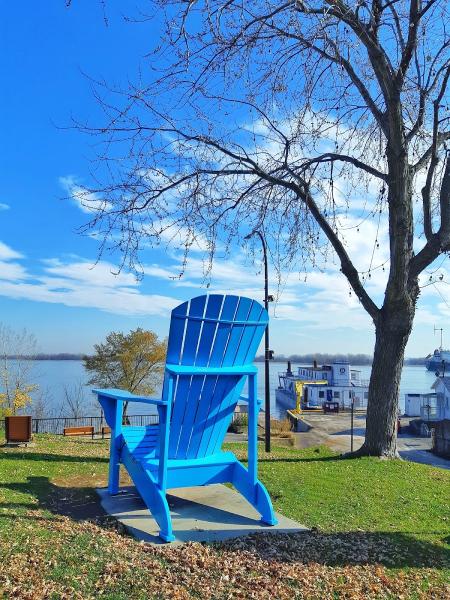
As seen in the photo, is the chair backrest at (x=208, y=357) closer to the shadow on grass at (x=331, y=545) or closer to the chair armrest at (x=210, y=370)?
the chair armrest at (x=210, y=370)

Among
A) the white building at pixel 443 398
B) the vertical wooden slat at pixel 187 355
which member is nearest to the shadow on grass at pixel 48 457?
the vertical wooden slat at pixel 187 355

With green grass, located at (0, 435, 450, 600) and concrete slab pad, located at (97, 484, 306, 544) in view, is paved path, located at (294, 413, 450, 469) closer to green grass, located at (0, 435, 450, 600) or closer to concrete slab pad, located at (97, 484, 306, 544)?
green grass, located at (0, 435, 450, 600)

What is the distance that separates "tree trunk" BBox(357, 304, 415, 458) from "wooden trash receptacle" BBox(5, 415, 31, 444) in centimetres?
589

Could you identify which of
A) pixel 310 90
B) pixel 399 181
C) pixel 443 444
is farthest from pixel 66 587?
pixel 443 444

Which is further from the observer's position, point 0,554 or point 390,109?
point 390,109

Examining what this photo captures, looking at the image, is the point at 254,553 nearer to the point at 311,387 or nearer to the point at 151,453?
the point at 151,453

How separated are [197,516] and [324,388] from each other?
5082 cm

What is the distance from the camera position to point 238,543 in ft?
13.7

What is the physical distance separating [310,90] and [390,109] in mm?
1555

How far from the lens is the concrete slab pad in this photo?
444cm

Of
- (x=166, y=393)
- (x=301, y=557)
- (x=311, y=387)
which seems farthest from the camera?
(x=311, y=387)

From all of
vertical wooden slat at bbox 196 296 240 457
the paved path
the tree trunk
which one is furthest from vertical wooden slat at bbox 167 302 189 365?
the paved path

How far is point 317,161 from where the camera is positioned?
989 centimetres

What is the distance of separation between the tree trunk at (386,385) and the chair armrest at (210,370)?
4637mm
